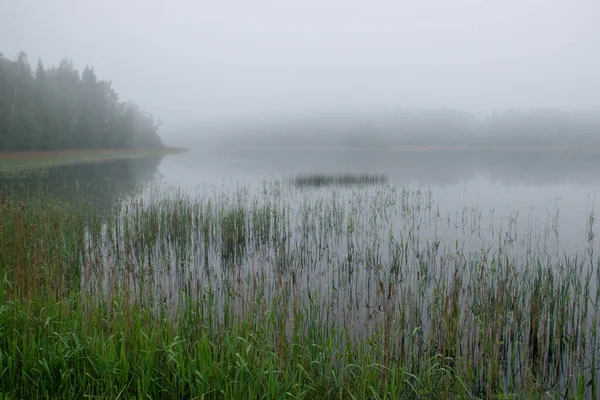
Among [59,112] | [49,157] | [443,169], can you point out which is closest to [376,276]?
[443,169]

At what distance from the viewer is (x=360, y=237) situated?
11500 millimetres

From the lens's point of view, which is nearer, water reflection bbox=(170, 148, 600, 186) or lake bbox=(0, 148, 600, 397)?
lake bbox=(0, 148, 600, 397)

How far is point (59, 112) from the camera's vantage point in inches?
1786

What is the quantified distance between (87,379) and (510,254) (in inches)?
382

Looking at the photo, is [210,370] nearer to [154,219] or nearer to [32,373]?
[32,373]

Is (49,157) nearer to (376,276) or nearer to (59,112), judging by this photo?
(59,112)

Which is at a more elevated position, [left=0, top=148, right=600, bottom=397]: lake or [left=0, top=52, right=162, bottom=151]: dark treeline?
[left=0, top=52, right=162, bottom=151]: dark treeline

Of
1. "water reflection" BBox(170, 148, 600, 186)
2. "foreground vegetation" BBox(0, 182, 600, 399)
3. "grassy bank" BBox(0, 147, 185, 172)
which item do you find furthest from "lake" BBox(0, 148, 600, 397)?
"grassy bank" BBox(0, 147, 185, 172)

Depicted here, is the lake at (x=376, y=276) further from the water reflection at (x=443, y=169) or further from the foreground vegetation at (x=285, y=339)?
the water reflection at (x=443, y=169)

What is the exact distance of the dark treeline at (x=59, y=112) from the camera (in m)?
32.0

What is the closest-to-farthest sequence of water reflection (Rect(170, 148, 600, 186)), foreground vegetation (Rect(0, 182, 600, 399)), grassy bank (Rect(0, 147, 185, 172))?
1. foreground vegetation (Rect(0, 182, 600, 399))
2. water reflection (Rect(170, 148, 600, 186))
3. grassy bank (Rect(0, 147, 185, 172))

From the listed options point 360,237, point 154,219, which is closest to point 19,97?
point 154,219

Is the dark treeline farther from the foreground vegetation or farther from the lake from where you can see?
the foreground vegetation

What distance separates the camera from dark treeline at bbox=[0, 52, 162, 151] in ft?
105
